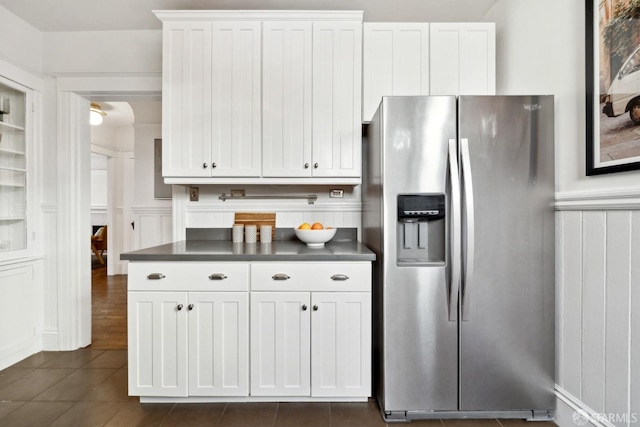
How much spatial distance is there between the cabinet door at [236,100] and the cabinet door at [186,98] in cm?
6

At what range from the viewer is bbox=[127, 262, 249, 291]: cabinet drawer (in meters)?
1.86

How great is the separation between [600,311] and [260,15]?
8.48 ft

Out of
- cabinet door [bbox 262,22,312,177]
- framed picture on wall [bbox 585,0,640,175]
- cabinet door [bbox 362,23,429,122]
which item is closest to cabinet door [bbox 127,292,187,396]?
cabinet door [bbox 262,22,312,177]

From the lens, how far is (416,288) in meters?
Result: 1.75

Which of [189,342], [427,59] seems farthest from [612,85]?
[189,342]

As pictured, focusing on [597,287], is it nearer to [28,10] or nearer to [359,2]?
[359,2]

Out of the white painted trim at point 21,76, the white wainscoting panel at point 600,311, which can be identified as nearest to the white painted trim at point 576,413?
the white wainscoting panel at point 600,311

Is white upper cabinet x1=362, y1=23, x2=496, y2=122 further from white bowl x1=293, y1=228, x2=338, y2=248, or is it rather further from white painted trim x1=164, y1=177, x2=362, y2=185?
white bowl x1=293, y1=228, x2=338, y2=248

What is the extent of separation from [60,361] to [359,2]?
→ 3.52 meters

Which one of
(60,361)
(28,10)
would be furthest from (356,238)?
(28,10)

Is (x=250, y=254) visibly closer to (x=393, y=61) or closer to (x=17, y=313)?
(x=393, y=61)

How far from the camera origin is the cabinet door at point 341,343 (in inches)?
73.0

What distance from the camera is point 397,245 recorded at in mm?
1788

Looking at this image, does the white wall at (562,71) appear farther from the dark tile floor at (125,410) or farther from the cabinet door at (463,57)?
the dark tile floor at (125,410)
